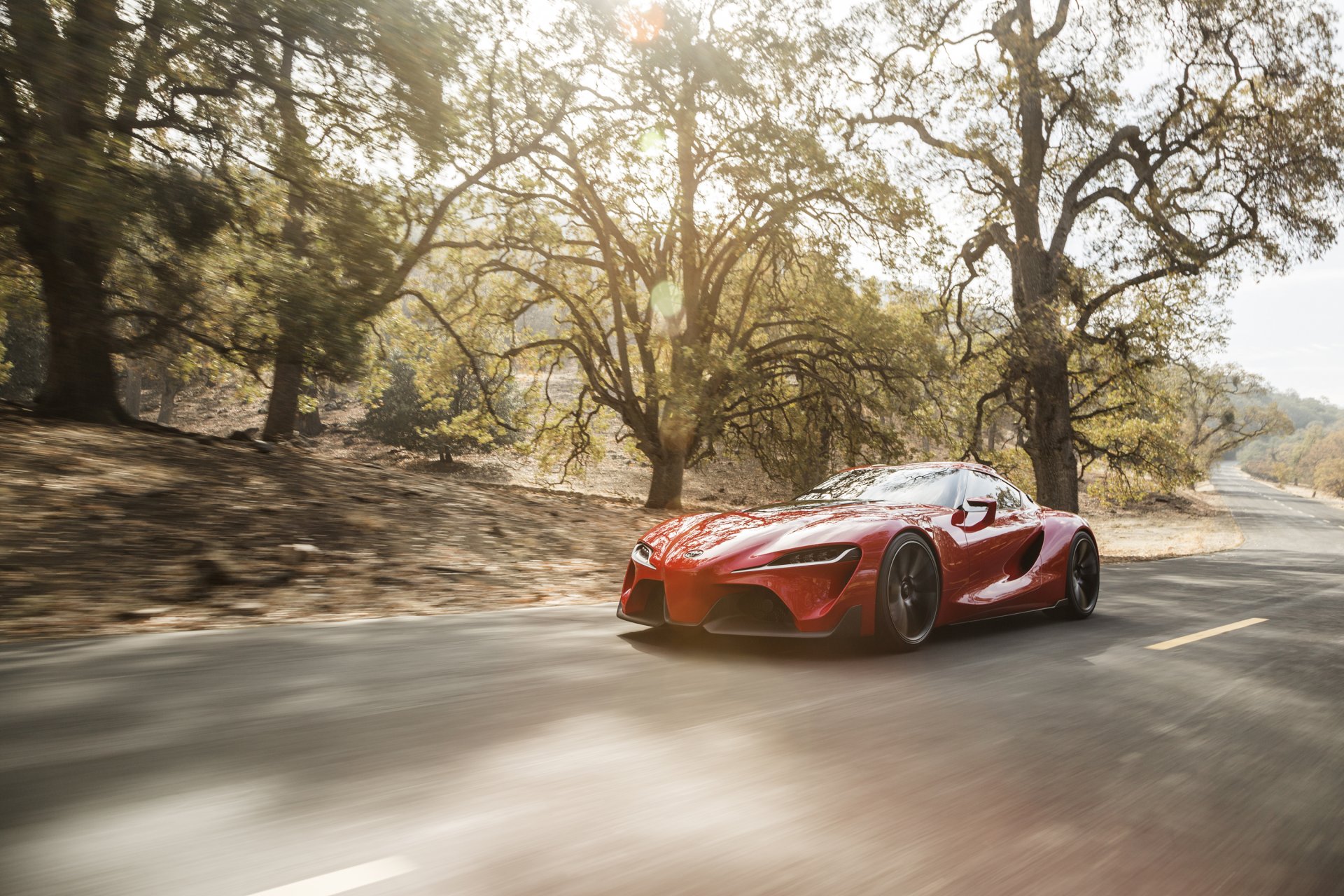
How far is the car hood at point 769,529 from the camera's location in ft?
16.3

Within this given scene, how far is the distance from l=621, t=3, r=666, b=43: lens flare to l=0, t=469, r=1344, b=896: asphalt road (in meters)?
10.3

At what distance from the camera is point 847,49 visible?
15.7 metres

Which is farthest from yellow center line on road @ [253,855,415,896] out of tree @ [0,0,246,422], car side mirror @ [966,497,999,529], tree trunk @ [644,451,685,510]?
tree trunk @ [644,451,685,510]

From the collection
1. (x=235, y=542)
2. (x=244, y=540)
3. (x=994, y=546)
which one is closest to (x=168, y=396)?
(x=244, y=540)

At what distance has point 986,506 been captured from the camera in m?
6.25

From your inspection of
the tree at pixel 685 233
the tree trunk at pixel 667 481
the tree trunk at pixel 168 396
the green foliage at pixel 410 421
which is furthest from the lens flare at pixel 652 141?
the tree trunk at pixel 168 396

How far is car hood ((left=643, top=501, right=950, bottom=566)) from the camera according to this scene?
16.3ft

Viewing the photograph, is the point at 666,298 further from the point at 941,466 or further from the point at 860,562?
the point at 860,562

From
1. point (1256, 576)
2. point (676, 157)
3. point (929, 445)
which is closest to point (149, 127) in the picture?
point (676, 157)

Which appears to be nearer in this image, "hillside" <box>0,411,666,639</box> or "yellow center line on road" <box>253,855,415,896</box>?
"yellow center line on road" <box>253,855,415,896</box>

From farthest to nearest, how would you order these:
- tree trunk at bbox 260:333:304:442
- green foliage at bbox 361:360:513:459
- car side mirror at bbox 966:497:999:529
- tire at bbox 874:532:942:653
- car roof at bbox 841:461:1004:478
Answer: green foliage at bbox 361:360:513:459 → tree trunk at bbox 260:333:304:442 → car roof at bbox 841:461:1004:478 → car side mirror at bbox 966:497:999:529 → tire at bbox 874:532:942:653

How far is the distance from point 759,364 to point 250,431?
9.52 m

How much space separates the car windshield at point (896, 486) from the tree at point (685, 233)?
8285 mm

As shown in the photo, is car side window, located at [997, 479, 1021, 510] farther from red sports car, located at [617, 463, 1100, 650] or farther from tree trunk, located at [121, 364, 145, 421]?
tree trunk, located at [121, 364, 145, 421]
